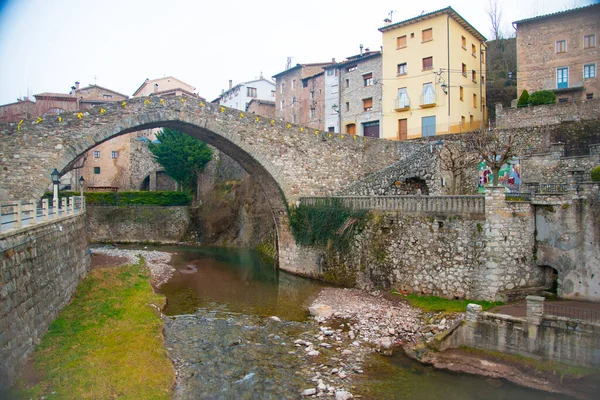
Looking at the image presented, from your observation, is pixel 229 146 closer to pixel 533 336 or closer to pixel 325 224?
pixel 325 224

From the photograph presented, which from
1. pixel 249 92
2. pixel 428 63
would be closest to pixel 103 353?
pixel 428 63

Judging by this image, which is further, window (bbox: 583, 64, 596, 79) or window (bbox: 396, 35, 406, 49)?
window (bbox: 396, 35, 406, 49)

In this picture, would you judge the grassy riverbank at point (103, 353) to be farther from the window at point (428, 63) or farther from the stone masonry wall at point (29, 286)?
the window at point (428, 63)

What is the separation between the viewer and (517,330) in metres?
9.55

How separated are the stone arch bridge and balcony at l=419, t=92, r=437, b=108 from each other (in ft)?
17.1

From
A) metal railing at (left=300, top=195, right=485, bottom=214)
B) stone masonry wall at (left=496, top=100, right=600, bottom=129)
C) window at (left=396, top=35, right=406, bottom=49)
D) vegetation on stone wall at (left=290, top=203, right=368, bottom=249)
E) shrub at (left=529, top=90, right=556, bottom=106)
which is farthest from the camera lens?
window at (left=396, top=35, right=406, bottom=49)

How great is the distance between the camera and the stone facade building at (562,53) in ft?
78.5

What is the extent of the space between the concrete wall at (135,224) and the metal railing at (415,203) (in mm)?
19839

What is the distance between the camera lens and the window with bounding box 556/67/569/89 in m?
24.9

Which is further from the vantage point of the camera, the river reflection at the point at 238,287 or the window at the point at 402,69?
the window at the point at 402,69

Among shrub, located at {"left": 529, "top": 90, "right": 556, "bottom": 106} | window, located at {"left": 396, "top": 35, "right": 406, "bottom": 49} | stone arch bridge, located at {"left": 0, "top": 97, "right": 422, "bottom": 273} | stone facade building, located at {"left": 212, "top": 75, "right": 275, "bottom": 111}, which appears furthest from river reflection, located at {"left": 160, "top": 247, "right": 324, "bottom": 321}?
stone facade building, located at {"left": 212, "top": 75, "right": 275, "bottom": 111}

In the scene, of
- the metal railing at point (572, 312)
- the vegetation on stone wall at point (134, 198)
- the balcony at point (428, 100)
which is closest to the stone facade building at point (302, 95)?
the balcony at point (428, 100)

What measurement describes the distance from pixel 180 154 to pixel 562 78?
29.4 metres

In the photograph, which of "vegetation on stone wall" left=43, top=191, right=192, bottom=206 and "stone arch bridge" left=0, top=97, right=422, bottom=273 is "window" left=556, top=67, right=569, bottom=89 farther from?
"vegetation on stone wall" left=43, top=191, right=192, bottom=206
